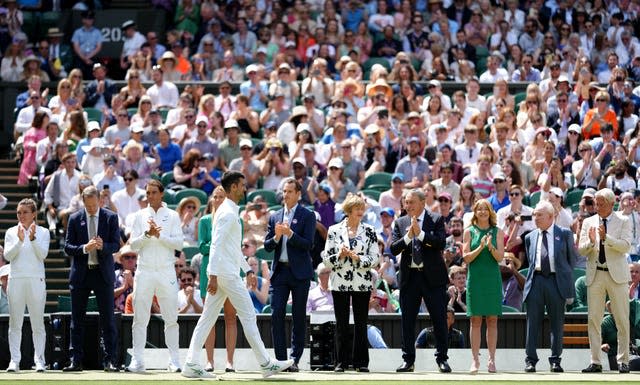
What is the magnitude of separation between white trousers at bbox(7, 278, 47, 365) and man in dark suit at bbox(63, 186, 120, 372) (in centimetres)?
36

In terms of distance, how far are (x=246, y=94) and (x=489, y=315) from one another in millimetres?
10444

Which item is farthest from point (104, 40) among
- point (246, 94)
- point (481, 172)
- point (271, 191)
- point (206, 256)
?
point (206, 256)

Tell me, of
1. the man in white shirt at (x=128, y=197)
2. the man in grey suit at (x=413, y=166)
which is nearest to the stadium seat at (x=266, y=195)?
the man in white shirt at (x=128, y=197)

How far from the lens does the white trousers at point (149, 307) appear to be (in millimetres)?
16625

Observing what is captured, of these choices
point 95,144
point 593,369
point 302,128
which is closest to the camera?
point 593,369

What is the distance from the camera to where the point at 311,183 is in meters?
22.7

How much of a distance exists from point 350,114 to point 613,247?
8.82 meters

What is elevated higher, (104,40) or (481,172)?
(104,40)

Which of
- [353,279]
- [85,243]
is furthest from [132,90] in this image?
[353,279]

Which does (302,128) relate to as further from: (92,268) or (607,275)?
(607,275)

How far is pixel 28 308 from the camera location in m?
17.2

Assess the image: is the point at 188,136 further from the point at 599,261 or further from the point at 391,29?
the point at 599,261

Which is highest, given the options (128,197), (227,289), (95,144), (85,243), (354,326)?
(95,144)

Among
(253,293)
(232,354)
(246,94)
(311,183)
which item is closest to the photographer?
(232,354)
